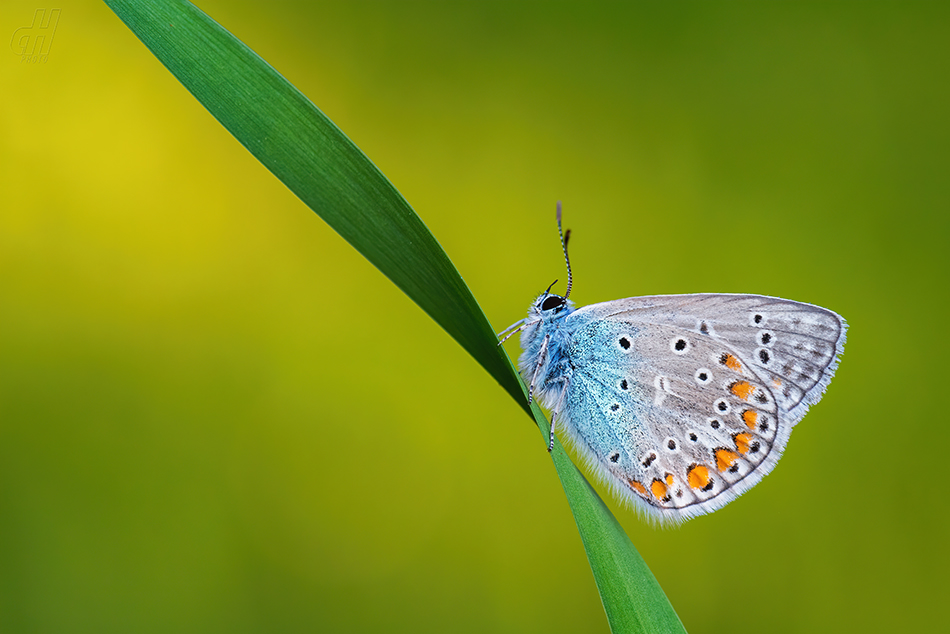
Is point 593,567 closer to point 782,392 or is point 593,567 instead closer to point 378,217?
point 378,217

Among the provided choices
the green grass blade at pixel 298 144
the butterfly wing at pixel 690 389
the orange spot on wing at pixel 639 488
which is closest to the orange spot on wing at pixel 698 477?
the butterfly wing at pixel 690 389

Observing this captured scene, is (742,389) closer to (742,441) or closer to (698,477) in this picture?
(742,441)

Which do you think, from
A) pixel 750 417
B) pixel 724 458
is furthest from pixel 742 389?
pixel 724 458

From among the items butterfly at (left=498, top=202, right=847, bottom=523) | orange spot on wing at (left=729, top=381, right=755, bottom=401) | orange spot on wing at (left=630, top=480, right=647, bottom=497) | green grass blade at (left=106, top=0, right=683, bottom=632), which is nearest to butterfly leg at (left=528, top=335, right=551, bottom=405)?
butterfly at (left=498, top=202, right=847, bottom=523)

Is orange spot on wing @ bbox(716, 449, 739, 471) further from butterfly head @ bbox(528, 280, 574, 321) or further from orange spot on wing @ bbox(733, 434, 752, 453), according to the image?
butterfly head @ bbox(528, 280, 574, 321)


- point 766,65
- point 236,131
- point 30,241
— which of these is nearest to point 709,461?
point 236,131

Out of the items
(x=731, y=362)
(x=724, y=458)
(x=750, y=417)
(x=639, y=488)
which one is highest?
(x=731, y=362)
